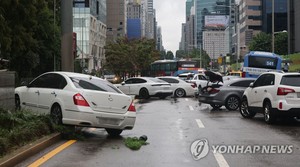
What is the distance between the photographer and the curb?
7658 mm

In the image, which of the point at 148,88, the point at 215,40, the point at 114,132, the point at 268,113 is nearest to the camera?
the point at 114,132

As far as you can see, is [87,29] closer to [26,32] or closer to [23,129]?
[26,32]

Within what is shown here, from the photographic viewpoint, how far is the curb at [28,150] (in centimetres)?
766

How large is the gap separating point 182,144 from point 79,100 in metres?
2.66

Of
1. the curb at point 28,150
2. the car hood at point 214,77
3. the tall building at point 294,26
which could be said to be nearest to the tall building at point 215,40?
the tall building at point 294,26

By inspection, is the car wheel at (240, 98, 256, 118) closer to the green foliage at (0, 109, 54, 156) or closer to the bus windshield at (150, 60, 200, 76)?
the green foliage at (0, 109, 54, 156)

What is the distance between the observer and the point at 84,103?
35.3 feet

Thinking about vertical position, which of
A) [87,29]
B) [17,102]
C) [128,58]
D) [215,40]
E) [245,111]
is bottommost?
[245,111]

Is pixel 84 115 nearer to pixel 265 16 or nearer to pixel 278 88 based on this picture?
pixel 278 88

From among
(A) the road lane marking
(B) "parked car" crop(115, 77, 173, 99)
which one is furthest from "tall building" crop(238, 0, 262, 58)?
(A) the road lane marking

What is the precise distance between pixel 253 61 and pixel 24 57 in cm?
1892

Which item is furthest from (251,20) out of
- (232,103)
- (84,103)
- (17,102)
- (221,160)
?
(221,160)

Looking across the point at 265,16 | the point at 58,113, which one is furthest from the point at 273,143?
the point at 265,16

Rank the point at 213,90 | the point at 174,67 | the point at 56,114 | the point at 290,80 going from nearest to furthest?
1. the point at 56,114
2. the point at 290,80
3. the point at 213,90
4. the point at 174,67
